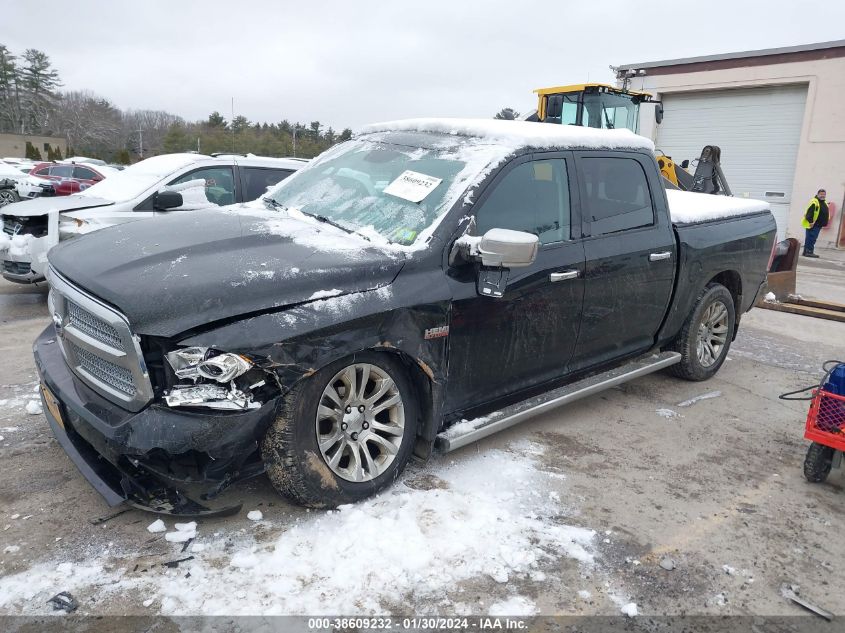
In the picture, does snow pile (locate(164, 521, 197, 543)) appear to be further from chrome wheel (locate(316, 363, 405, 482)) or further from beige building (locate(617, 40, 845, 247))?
A: beige building (locate(617, 40, 845, 247))

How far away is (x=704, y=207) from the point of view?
17.4 ft

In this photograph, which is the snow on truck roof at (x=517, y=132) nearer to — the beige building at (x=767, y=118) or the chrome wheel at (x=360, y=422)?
the chrome wheel at (x=360, y=422)

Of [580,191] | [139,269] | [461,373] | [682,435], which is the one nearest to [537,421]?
[682,435]

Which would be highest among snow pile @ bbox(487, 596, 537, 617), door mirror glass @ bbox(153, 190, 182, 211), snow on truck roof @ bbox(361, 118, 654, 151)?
snow on truck roof @ bbox(361, 118, 654, 151)

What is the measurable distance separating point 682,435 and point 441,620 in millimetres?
2649

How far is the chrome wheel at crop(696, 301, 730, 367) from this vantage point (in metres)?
5.39

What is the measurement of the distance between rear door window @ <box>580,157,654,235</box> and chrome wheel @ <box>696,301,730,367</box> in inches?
50.6

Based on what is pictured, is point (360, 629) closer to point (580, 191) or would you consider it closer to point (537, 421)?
point (537, 421)

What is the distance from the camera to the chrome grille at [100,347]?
8.56 feet

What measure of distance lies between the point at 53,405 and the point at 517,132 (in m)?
2.90

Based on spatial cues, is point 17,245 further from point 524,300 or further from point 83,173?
point 83,173

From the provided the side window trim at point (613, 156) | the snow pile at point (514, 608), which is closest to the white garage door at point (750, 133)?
the side window trim at point (613, 156)

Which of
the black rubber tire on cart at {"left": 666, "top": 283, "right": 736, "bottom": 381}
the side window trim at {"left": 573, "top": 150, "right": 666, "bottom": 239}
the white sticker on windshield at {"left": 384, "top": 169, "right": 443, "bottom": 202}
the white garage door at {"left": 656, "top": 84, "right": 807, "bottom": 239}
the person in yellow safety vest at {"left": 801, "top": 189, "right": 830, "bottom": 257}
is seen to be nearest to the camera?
the white sticker on windshield at {"left": 384, "top": 169, "right": 443, "bottom": 202}

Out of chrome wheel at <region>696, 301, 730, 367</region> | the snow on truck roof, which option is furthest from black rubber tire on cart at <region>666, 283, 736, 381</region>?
the snow on truck roof
